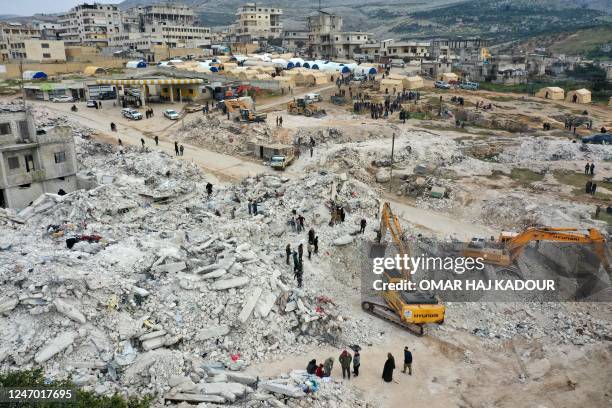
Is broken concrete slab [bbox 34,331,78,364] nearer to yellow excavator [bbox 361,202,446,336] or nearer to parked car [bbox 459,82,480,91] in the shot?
yellow excavator [bbox 361,202,446,336]

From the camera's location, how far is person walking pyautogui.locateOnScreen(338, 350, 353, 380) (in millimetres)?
12820

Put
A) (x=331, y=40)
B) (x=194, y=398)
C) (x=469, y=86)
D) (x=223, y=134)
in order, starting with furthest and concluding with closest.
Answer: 1. (x=331, y=40)
2. (x=469, y=86)
3. (x=223, y=134)
4. (x=194, y=398)

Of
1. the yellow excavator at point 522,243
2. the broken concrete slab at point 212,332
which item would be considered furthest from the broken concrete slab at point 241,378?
the yellow excavator at point 522,243

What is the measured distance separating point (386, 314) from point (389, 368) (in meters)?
3.16

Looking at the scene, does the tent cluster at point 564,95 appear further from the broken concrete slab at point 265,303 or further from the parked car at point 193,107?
the broken concrete slab at point 265,303

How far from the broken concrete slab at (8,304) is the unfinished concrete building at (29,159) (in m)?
15.3

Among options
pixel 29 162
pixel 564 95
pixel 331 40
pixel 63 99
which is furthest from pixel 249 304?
pixel 331 40

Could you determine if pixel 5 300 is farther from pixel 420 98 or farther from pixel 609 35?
pixel 609 35

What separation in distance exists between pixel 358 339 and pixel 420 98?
153 feet

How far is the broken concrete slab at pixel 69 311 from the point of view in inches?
519

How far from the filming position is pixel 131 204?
23.6 meters

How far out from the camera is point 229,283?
50.8 feet

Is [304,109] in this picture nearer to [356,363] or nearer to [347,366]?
[356,363]

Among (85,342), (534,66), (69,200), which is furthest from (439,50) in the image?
(85,342)
